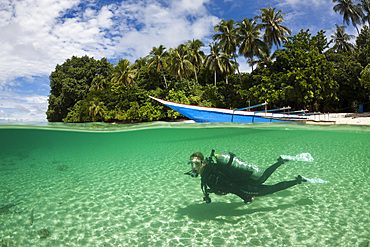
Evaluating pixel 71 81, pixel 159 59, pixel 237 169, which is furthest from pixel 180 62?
pixel 237 169

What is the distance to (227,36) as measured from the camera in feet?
108

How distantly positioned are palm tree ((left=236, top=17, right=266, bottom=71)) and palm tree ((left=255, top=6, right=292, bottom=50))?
1922 mm

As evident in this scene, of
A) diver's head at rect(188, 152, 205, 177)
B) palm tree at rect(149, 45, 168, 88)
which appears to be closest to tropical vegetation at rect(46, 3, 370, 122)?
palm tree at rect(149, 45, 168, 88)

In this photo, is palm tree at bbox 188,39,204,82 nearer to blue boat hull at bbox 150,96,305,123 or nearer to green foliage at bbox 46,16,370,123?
green foliage at bbox 46,16,370,123

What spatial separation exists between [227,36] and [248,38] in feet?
10.5

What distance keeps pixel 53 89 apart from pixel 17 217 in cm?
4634

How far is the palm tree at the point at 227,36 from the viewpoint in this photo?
32719mm

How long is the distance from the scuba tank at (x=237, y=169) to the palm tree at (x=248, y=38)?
96.0 ft

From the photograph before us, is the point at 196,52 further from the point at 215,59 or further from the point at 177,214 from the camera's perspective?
the point at 177,214

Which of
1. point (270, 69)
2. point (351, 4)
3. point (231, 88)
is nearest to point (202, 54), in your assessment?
point (231, 88)

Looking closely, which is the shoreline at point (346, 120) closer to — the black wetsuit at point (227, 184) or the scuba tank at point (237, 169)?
the black wetsuit at point (227, 184)

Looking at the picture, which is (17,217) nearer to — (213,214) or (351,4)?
(213,214)

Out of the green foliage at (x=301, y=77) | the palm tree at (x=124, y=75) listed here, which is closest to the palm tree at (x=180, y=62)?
the palm tree at (x=124, y=75)

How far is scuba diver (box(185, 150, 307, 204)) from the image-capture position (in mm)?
4344
